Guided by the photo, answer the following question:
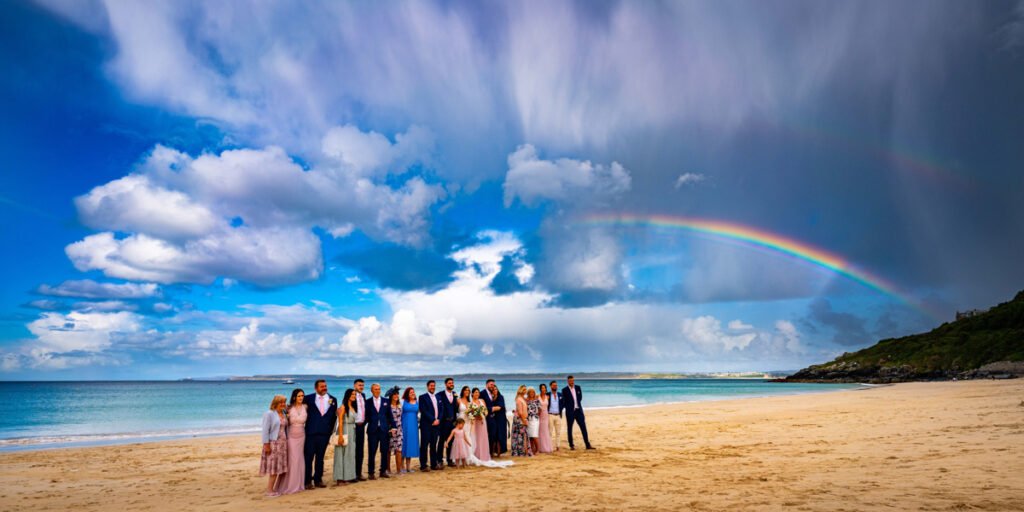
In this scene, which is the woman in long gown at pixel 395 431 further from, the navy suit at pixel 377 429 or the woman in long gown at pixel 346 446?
the woman in long gown at pixel 346 446

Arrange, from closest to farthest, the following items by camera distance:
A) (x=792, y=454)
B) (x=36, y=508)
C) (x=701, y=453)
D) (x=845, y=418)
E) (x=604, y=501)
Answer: (x=604, y=501) < (x=36, y=508) < (x=792, y=454) < (x=701, y=453) < (x=845, y=418)

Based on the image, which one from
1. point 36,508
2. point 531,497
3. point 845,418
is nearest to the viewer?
point 531,497

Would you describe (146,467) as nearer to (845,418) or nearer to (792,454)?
(792,454)

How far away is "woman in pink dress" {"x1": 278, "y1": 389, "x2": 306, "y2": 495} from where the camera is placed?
39.4 feet

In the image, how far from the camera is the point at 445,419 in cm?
1507

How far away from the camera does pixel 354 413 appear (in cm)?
1318

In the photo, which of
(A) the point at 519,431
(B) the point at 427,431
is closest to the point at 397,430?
(B) the point at 427,431

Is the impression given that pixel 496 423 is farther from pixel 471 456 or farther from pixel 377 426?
pixel 377 426

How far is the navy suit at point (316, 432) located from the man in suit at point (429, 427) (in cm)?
263

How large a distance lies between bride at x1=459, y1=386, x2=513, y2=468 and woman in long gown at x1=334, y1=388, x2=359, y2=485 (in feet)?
10.9

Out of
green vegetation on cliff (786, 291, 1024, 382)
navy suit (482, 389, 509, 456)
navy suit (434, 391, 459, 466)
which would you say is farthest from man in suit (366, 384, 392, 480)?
green vegetation on cliff (786, 291, 1024, 382)

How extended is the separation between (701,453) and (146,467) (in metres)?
16.4

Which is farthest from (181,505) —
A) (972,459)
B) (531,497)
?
(972,459)

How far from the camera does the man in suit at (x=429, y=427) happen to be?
574 inches
